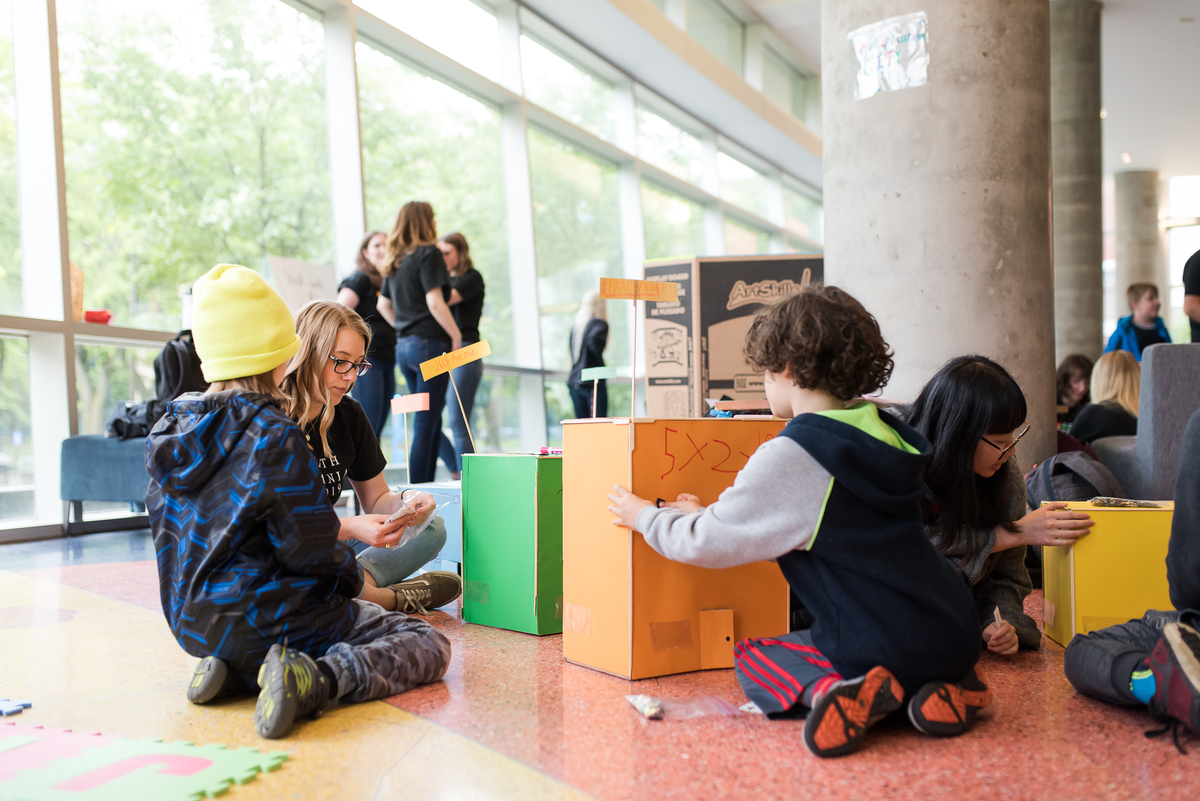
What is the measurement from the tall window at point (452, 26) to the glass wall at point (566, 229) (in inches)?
30.3

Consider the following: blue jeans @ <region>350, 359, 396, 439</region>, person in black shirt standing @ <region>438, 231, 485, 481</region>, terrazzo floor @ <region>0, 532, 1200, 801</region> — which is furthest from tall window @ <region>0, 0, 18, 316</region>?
terrazzo floor @ <region>0, 532, 1200, 801</region>

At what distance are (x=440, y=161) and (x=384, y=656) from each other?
4927mm

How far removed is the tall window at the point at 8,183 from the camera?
3.66m

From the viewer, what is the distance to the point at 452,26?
584 cm

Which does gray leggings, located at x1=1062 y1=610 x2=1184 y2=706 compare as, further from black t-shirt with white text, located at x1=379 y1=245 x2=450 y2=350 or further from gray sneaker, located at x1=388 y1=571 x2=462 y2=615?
black t-shirt with white text, located at x1=379 y1=245 x2=450 y2=350

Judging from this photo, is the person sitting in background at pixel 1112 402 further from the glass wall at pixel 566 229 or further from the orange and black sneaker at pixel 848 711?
the glass wall at pixel 566 229

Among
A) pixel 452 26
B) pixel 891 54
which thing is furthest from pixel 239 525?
pixel 452 26

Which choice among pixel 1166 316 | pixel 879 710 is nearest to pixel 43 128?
pixel 879 710

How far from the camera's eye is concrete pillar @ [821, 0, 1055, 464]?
265 cm

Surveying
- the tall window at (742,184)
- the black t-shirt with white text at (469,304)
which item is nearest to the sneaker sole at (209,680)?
the black t-shirt with white text at (469,304)

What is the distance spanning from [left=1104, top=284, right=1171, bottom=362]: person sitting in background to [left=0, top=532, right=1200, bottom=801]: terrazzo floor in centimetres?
426

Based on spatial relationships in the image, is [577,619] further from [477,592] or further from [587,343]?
[587,343]

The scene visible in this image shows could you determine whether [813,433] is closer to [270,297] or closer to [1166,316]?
A: [270,297]

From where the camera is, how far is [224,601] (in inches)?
56.0
